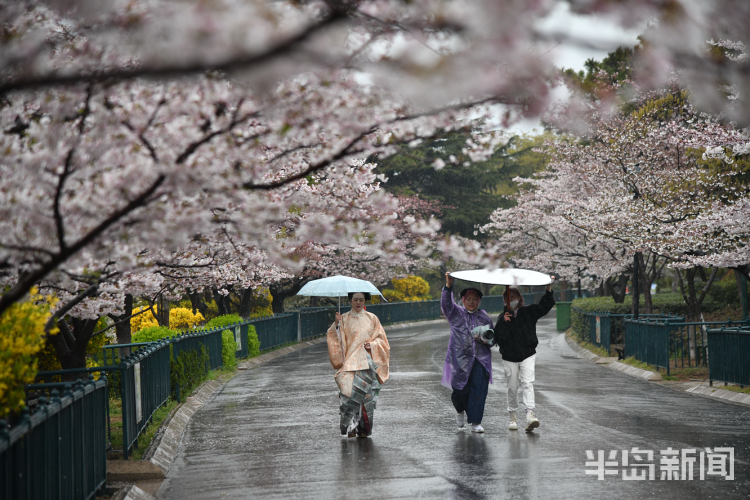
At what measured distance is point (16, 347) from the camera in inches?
201

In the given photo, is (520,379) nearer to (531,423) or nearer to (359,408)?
(531,423)

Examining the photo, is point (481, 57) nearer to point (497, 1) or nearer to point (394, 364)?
point (497, 1)

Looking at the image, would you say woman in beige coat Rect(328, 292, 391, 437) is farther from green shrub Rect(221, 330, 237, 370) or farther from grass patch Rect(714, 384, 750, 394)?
green shrub Rect(221, 330, 237, 370)

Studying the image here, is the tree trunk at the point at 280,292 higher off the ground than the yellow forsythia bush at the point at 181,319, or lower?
higher

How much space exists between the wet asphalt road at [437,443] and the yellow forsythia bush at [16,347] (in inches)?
100

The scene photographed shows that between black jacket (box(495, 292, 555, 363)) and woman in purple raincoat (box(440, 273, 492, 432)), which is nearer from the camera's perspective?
woman in purple raincoat (box(440, 273, 492, 432))

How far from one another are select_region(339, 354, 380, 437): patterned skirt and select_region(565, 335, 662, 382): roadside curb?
8612 millimetres

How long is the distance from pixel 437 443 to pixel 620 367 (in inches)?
426

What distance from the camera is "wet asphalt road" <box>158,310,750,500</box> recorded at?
7234 mm


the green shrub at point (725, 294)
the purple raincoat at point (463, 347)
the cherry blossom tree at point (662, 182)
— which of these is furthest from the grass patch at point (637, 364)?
the green shrub at point (725, 294)

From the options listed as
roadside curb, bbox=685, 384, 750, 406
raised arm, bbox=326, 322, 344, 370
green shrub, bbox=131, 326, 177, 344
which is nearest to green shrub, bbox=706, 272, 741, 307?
roadside curb, bbox=685, 384, 750, 406

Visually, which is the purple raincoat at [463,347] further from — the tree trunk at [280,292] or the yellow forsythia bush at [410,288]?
the yellow forsythia bush at [410,288]

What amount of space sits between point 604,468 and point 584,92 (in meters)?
5.04

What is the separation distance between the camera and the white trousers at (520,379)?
34.0ft
